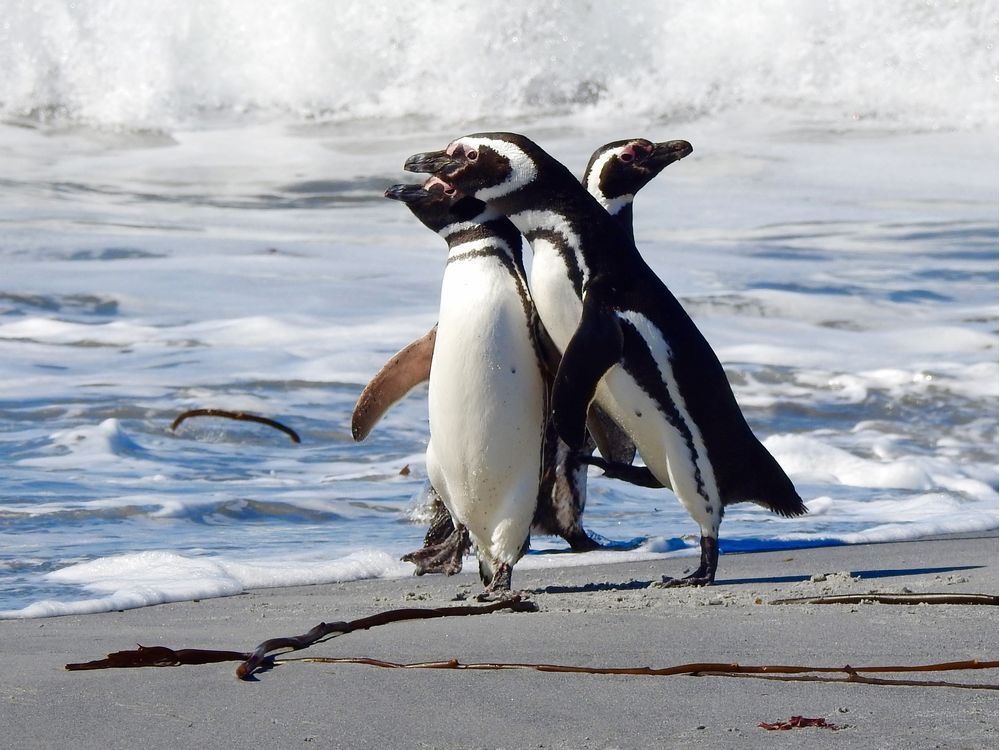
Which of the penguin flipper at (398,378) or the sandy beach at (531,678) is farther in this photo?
the penguin flipper at (398,378)

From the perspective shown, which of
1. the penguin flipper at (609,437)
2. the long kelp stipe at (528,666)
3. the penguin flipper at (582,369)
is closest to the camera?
the long kelp stipe at (528,666)

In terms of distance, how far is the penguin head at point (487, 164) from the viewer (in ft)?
11.3

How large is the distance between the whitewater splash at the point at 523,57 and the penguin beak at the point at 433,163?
14380mm

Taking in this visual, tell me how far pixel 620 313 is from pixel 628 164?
76 cm

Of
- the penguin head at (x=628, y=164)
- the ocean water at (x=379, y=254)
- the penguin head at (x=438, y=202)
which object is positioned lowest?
the ocean water at (x=379, y=254)

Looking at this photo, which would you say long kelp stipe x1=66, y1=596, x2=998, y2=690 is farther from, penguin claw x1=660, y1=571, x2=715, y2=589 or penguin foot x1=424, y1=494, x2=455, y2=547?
penguin foot x1=424, y1=494, x2=455, y2=547

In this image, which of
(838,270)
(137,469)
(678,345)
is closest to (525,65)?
(838,270)

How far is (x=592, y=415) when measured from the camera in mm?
3854

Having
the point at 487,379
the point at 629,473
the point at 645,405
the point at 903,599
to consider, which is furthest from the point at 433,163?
the point at 903,599

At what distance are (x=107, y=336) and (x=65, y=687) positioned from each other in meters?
6.20

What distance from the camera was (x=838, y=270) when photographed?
11.3 meters

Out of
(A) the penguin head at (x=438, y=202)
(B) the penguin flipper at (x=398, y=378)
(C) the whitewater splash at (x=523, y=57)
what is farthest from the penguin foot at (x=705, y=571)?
(C) the whitewater splash at (x=523, y=57)

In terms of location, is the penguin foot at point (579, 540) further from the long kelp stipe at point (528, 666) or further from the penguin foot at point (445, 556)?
the long kelp stipe at point (528, 666)

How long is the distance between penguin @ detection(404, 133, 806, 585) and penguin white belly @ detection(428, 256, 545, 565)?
0.10 m
